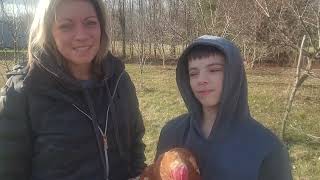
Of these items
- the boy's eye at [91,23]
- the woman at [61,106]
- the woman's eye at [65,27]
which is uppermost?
the boy's eye at [91,23]

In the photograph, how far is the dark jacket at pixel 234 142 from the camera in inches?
71.4

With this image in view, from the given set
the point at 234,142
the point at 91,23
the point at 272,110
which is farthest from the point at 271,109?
the point at 91,23

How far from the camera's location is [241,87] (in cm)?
191

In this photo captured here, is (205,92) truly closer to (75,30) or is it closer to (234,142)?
Result: (234,142)

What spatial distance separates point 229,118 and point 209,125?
139mm

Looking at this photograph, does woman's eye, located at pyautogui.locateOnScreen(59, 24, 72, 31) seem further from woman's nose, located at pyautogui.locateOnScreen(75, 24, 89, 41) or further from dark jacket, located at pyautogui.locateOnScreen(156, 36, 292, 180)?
dark jacket, located at pyautogui.locateOnScreen(156, 36, 292, 180)

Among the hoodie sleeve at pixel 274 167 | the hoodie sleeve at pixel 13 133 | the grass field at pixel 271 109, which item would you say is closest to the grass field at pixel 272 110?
the grass field at pixel 271 109

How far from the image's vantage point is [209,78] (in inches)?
74.0

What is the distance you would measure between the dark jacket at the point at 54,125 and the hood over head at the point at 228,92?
0.37m

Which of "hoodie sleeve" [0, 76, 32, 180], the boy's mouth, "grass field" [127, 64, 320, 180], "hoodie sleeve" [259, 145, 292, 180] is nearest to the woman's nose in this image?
"hoodie sleeve" [0, 76, 32, 180]

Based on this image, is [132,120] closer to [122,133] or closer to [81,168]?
[122,133]

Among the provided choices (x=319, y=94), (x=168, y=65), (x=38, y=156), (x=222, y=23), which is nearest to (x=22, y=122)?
(x=38, y=156)

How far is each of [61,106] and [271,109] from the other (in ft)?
24.5

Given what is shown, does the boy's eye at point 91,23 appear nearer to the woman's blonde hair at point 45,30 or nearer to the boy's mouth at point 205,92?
the woman's blonde hair at point 45,30
